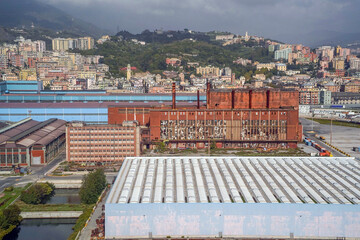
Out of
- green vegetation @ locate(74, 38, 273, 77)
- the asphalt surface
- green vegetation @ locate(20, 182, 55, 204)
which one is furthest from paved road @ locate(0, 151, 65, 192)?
green vegetation @ locate(74, 38, 273, 77)

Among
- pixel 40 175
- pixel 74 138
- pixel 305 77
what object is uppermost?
pixel 305 77

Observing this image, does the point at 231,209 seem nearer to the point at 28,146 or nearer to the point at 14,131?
the point at 28,146

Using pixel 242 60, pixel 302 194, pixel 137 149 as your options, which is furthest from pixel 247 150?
pixel 242 60

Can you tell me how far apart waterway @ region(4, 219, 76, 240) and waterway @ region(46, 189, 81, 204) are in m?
2.31

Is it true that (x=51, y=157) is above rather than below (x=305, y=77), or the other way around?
below

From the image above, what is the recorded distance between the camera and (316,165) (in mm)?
21266

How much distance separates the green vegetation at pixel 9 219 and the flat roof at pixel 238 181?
528cm

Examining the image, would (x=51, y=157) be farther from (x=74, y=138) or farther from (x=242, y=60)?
(x=242, y=60)

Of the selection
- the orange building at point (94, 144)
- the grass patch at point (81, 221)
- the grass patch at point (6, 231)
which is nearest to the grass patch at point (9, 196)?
the grass patch at point (6, 231)

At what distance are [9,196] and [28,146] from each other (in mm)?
6468

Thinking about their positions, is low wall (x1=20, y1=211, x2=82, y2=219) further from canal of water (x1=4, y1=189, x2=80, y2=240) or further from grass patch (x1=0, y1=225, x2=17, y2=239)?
grass patch (x1=0, y1=225, x2=17, y2=239)

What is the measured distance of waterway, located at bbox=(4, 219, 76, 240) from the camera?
61.6ft

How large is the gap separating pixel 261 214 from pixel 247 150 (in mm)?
18199

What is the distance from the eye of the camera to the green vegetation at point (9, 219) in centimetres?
1847
